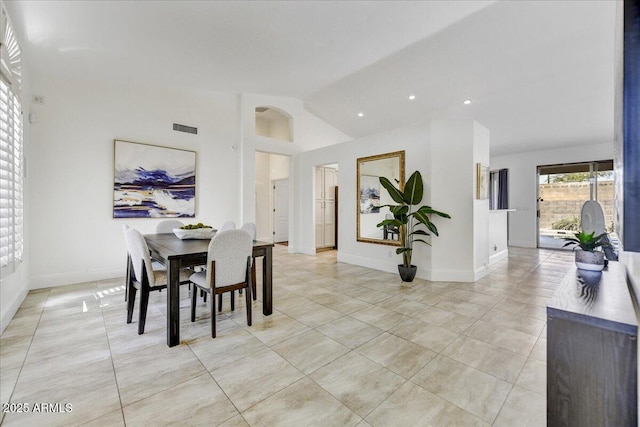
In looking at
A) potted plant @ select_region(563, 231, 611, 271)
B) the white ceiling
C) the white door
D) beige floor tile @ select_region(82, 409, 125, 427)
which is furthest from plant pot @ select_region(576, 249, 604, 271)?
the white door

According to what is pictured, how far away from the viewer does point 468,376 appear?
184cm

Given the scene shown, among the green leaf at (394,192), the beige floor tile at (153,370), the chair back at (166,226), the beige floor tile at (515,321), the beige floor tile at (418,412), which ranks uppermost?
the green leaf at (394,192)

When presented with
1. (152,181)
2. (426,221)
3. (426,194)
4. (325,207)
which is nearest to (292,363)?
(426,221)

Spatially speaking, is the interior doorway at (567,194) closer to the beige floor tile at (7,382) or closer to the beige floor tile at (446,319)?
the beige floor tile at (446,319)

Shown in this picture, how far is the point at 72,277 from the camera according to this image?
4.03m

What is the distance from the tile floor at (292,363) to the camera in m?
1.52

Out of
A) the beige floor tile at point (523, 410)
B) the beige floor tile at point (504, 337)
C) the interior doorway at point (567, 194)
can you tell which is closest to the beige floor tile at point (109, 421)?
the beige floor tile at point (523, 410)

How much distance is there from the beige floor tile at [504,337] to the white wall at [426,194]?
1670mm

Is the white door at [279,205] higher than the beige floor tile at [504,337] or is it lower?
higher

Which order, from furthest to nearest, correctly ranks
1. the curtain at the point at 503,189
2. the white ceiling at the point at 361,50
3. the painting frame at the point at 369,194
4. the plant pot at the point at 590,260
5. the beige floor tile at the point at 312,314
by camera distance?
the curtain at the point at 503,189
the painting frame at the point at 369,194
the white ceiling at the point at 361,50
the beige floor tile at the point at 312,314
the plant pot at the point at 590,260

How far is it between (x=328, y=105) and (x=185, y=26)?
13.2 ft

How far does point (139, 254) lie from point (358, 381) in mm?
2145

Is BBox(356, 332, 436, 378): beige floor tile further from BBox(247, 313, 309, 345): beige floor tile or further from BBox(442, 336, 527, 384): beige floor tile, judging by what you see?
BBox(247, 313, 309, 345): beige floor tile

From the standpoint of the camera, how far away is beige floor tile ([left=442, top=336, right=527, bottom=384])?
6.20 feet
